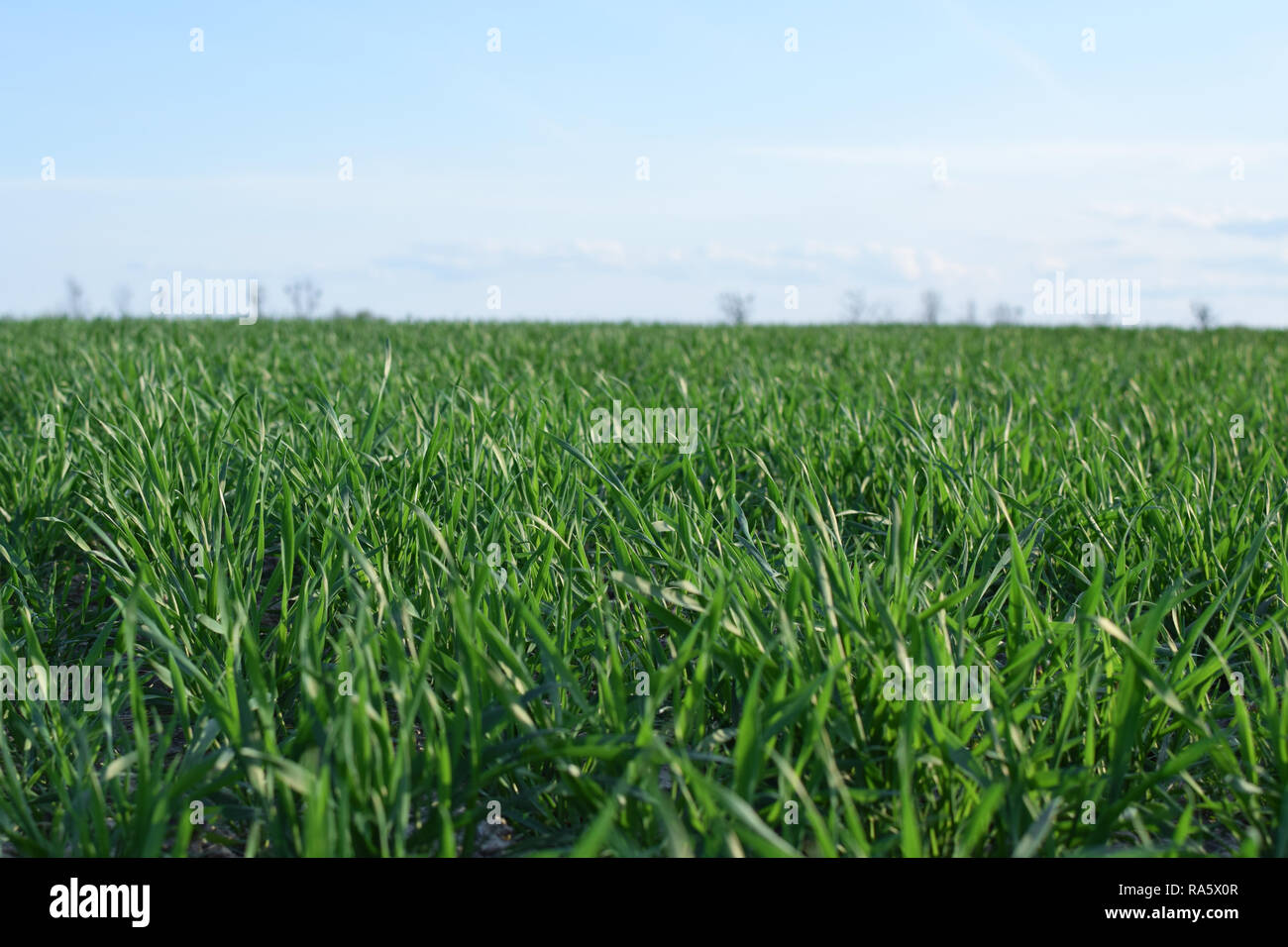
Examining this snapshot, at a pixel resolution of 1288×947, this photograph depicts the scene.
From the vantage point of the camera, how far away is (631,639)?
2072 mm

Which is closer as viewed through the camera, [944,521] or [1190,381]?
[944,521]

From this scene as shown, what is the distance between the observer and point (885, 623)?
4.95 ft

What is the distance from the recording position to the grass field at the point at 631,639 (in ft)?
4.62

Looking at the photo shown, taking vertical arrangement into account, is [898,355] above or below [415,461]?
above

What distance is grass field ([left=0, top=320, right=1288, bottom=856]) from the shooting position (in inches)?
55.5

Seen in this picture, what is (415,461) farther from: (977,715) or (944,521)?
(977,715)

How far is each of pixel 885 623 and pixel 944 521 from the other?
1.42 m

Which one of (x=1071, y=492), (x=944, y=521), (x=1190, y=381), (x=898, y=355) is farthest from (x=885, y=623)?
(x=898, y=355)
